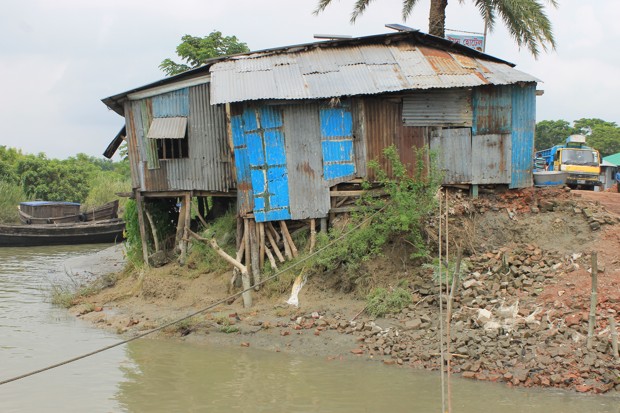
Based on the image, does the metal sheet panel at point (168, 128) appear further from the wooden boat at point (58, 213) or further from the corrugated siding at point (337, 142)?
the wooden boat at point (58, 213)

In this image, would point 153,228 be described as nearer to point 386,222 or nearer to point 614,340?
point 386,222

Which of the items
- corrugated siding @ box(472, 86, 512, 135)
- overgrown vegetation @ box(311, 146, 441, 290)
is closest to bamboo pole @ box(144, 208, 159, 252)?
overgrown vegetation @ box(311, 146, 441, 290)

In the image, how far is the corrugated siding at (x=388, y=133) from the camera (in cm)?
1389

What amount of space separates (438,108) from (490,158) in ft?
5.61

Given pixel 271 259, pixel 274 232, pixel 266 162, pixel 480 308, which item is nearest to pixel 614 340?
pixel 480 308

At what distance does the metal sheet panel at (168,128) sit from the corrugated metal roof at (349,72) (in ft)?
5.28

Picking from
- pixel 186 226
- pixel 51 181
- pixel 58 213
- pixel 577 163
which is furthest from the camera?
pixel 51 181

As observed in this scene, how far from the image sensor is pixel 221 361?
10.7 m

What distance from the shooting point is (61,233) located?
90.3ft

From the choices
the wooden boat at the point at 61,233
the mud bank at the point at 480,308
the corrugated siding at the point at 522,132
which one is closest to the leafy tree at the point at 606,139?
the corrugated siding at the point at 522,132

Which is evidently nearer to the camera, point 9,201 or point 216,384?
point 216,384

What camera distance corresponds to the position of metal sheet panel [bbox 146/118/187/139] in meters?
14.5

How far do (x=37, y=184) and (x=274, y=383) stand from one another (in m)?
32.3

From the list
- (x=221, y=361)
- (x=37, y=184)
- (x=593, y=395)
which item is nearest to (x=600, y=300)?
(x=593, y=395)
